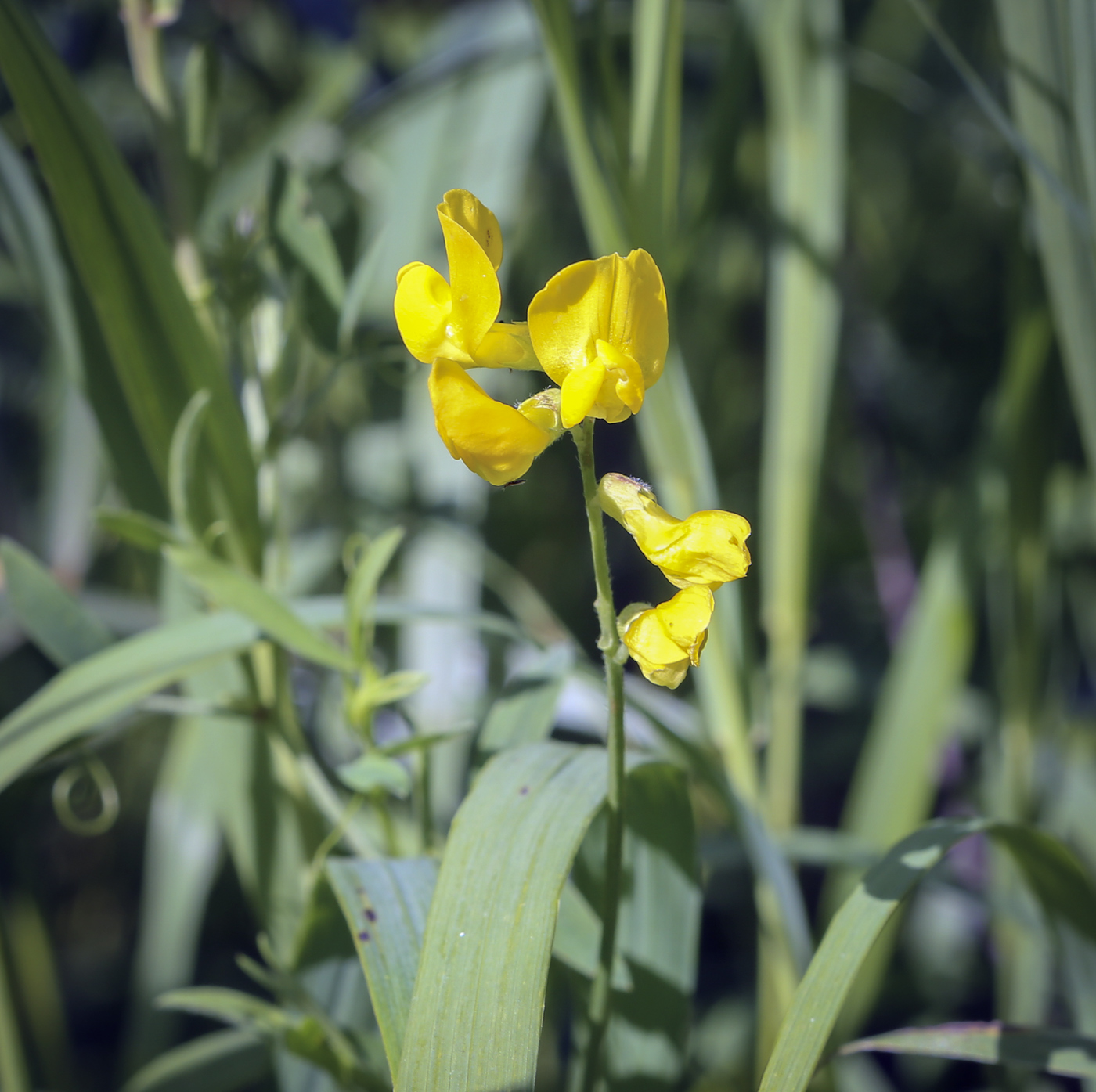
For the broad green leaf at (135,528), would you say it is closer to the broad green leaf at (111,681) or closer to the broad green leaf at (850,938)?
the broad green leaf at (111,681)

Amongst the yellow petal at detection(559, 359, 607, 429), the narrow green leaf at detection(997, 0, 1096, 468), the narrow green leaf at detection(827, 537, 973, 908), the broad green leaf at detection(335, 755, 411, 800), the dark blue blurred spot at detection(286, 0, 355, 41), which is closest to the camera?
the yellow petal at detection(559, 359, 607, 429)

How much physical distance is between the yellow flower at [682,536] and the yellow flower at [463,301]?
6cm

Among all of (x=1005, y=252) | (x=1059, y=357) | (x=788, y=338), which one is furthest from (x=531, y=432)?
(x=1005, y=252)

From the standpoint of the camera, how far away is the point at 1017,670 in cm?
74

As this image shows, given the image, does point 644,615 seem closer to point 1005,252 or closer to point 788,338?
point 788,338

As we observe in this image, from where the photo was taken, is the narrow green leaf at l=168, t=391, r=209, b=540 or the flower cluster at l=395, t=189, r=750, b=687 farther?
the narrow green leaf at l=168, t=391, r=209, b=540

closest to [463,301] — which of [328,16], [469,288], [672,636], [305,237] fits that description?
[469,288]

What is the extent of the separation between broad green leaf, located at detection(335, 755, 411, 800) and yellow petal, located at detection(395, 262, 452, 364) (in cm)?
18

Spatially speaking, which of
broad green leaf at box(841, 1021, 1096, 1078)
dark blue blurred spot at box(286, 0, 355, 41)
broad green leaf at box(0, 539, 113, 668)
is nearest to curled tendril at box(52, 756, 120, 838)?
broad green leaf at box(0, 539, 113, 668)

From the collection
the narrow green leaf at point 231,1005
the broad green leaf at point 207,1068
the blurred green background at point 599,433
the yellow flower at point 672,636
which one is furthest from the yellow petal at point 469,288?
the broad green leaf at point 207,1068

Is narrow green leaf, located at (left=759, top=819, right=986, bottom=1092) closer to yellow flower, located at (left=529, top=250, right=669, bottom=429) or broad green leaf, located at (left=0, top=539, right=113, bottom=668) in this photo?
yellow flower, located at (left=529, top=250, right=669, bottom=429)

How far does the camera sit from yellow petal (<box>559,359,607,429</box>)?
0.80 ft

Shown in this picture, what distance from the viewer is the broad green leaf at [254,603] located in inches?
15.3

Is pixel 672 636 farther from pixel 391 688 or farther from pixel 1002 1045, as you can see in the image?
pixel 1002 1045
